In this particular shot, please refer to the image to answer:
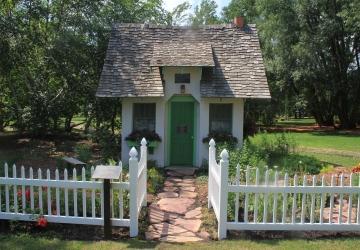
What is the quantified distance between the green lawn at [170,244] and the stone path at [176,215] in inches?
13.7

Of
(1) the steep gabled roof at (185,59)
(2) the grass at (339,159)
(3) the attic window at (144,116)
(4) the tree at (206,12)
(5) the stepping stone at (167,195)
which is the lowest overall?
(2) the grass at (339,159)

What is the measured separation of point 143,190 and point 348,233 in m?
3.76

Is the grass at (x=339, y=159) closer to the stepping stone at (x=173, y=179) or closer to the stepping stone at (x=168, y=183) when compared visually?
the stepping stone at (x=173, y=179)

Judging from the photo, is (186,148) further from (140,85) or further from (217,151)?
(140,85)

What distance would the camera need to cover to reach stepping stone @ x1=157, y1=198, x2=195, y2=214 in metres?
8.38

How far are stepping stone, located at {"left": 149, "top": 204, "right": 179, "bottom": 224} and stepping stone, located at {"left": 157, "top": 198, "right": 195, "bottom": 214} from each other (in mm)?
182

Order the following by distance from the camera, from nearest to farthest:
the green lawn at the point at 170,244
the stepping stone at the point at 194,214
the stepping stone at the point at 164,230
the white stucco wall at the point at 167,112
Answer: the green lawn at the point at 170,244
the stepping stone at the point at 164,230
the stepping stone at the point at 194,214
the white stucco wall at the point at 167,112

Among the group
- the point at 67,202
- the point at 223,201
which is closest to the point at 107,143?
the point at 67,202

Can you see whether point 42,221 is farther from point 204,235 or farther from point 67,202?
point 204,235

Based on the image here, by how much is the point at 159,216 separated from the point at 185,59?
22.8 feet

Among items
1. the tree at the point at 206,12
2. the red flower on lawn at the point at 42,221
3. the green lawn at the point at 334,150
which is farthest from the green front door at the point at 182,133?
the tree at the point at 206,12

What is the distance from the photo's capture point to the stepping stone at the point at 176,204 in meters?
8.38

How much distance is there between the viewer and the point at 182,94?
14023mm

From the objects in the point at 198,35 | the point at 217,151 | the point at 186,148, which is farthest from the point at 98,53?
the point at 217,151
